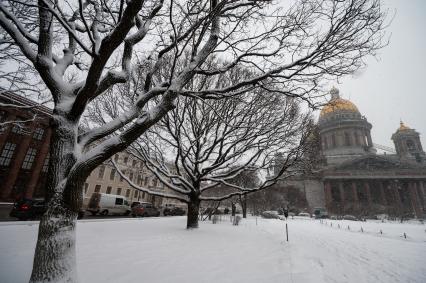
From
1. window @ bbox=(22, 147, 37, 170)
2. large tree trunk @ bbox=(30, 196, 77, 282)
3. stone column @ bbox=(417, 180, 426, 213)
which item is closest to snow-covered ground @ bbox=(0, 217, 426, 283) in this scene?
large tree trunk @ bbox=(30, 196, 77, 282)

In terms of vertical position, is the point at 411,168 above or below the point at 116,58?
above

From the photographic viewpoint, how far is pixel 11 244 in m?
5.80

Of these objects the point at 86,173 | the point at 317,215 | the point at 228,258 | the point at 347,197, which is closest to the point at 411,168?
the point at 347,197

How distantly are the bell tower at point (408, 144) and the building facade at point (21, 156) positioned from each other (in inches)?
3082

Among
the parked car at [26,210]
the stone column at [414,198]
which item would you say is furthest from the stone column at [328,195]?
the parked car at [26,210]

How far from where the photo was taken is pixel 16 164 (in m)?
25.4

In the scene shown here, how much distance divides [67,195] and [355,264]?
7683mm

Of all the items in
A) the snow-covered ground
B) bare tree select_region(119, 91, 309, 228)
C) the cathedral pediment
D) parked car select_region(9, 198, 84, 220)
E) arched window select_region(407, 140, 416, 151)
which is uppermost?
arched window select_region(407, 140, 416, 151)

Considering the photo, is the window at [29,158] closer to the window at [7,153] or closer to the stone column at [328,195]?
the window at [7,153]

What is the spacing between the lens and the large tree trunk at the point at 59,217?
305cm

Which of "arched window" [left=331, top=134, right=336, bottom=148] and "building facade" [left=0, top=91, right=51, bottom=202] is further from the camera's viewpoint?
"arched window" [left=331, top=134, right=336, bottom=148]

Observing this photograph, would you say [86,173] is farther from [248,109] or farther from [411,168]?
[411,168]

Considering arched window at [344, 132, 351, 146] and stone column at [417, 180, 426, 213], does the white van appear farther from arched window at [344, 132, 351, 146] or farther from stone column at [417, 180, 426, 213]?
stone column at [417, 180, 426, 213]

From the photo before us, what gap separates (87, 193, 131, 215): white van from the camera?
21.6 m
